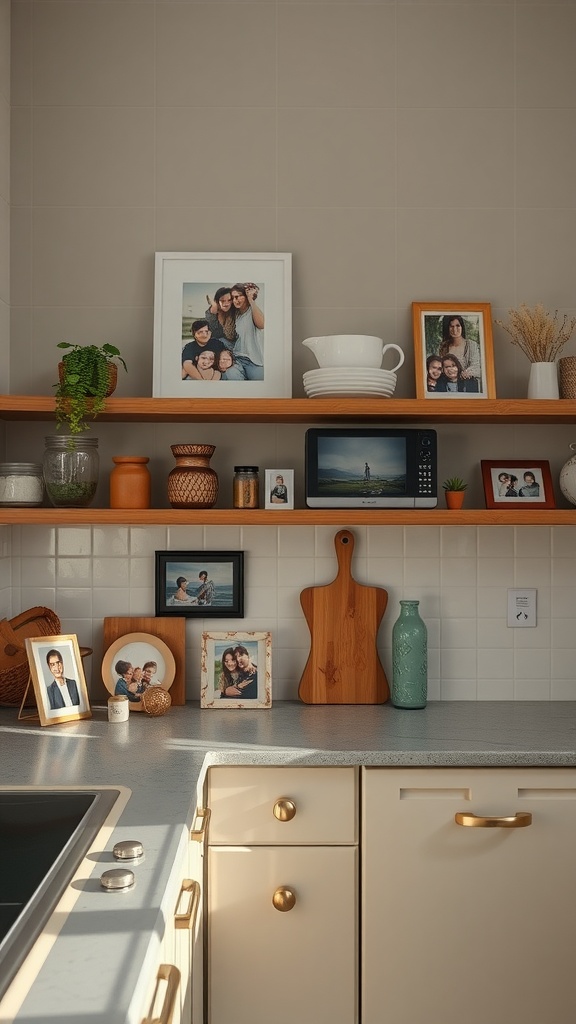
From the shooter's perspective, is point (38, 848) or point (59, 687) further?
point (59, 687)

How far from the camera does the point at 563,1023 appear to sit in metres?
2.12

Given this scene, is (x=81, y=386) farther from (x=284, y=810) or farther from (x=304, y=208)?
(x=284, y=810)

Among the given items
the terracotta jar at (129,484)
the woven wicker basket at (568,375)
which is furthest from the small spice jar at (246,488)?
the woven wicker basket at (568,375)

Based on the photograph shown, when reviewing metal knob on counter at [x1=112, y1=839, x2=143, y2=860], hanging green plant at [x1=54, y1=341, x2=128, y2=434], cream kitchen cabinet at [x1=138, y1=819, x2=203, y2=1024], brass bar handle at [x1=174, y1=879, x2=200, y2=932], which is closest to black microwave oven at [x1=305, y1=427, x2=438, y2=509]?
hanging green plant at [x1=54, y1=341, x2=128, y2=434]

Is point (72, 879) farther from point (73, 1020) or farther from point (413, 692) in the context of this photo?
point (413, 692)

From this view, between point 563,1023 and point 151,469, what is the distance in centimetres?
174

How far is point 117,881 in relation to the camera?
1329 millimetres

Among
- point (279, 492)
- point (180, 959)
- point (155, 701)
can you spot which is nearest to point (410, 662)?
point (279, 492)

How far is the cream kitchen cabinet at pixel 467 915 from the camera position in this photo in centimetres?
212

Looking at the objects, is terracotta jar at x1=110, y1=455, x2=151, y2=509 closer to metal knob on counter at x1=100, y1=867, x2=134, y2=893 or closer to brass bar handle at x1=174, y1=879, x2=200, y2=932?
brass bar handle at x1=174, y1=879, x2=200, y2=932

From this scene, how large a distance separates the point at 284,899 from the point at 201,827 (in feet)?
1.06

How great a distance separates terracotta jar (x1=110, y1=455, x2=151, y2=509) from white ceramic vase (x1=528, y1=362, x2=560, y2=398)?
108cm

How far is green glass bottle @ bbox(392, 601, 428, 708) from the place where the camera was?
101 inches

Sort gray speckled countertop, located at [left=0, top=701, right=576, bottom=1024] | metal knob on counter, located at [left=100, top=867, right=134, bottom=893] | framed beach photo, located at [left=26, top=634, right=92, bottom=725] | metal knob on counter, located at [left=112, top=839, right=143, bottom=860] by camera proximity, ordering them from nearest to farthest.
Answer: gray speckled countertop, located at [left=0, top=701, right=576, bottom=1024] → metal knob on counter, located at [left=100, top=867, right=134, bottom=893] → metal knob on counter, located at [left=112, top=839, right=143, bottom=860] → framed beach photo, located at [left=26, top=634, right=92, bottom=725]
